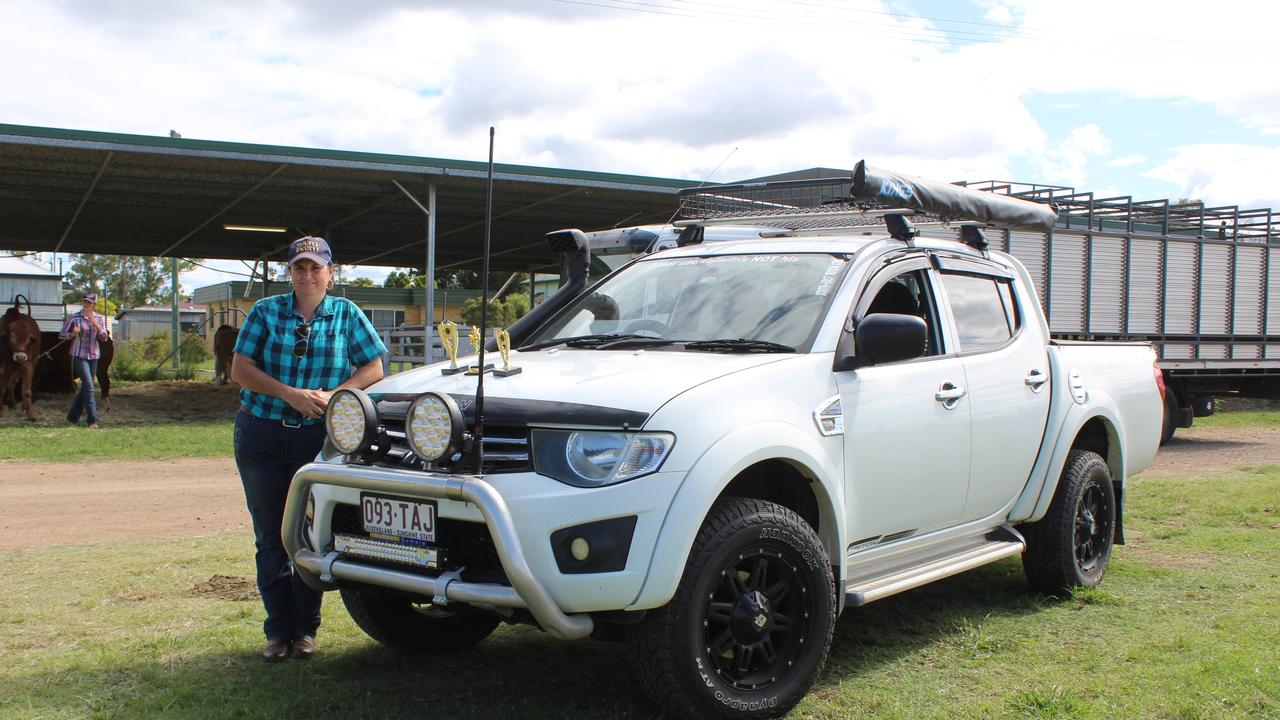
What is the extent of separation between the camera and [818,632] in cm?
420

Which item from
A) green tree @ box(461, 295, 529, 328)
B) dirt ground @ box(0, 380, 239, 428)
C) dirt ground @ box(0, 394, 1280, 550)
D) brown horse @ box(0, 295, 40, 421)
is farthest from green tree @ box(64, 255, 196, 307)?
dirt ground @ box(0, 394, 1280, 550)

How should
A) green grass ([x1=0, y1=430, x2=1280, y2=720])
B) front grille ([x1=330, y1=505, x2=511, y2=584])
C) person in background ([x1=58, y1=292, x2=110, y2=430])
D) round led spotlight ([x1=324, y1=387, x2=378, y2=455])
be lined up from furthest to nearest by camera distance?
person in background ([x1=58, y1=292, x2=110, y2=430]) → green grass ([x1=0, y1=430, x2=1280, y2=720]) → round led spotlight ([x1=324, y1=387, x2=378, y2=455]) → front grille ([x1=330, y1=505, x2=511, y2=584])

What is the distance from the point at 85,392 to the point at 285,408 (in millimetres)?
12187

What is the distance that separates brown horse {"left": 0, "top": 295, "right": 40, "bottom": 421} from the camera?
16.1 metres

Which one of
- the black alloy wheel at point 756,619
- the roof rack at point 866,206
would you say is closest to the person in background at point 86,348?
the roof rack at point 866,206

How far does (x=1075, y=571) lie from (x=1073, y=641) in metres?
0.90

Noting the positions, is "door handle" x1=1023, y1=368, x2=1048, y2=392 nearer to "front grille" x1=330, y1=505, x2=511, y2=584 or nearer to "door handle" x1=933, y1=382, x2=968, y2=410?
"door handle" x1=933, y1=382, x2=968, y2=410

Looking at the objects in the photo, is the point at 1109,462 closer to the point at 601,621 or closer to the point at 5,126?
the point at 601,621

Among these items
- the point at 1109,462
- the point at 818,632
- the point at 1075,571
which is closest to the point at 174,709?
the point at 818,632

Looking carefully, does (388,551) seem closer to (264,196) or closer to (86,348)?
(86,348)

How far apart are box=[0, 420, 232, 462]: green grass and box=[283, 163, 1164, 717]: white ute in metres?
8.82

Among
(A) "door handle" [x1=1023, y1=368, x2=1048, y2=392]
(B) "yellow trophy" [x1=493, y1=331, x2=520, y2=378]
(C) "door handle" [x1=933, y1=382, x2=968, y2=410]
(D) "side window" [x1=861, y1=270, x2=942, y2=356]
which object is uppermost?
(D) "side window" [x1=861, y1=270, x2=942, y2=356]

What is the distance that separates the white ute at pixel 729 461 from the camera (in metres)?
3.68

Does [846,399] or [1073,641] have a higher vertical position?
[846,399]
